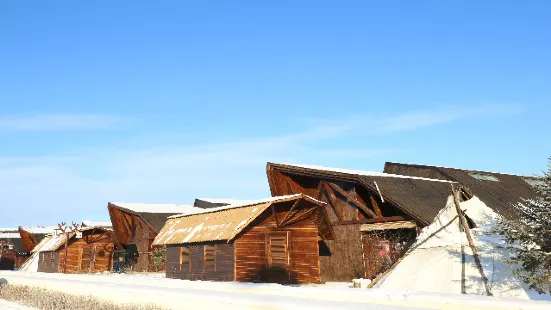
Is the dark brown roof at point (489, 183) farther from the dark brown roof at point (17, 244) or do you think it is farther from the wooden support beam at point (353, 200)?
the dark brown roof at point (17, 244)

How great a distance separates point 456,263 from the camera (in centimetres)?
1700

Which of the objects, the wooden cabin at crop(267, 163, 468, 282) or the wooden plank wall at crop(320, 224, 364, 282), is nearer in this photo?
the wooden cabin at crop(267, 163, 468, 282)

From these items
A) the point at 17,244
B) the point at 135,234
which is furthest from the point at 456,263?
the point at 17,244

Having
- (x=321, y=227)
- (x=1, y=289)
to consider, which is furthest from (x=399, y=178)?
(x=1, y=289)

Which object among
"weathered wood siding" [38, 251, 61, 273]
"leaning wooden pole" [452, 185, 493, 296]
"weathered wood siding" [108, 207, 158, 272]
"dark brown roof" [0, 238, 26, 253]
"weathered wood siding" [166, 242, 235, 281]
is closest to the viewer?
"leaning wooden pole" [452, 185, 493, 296]

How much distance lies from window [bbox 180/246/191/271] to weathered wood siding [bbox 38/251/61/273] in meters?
20.9

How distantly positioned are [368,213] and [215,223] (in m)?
8.20

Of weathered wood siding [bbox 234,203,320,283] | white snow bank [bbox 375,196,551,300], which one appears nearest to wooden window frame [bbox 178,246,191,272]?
weathered wood siding [bbox 234,203,320,283]

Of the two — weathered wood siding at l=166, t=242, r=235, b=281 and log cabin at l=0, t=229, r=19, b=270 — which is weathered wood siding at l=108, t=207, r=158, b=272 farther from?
log cabin at l=0, t=229, r=19, b=270

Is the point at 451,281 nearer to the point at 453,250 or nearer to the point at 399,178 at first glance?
the point at 453,250

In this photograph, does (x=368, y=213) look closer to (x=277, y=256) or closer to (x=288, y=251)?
(x=288, y=251)

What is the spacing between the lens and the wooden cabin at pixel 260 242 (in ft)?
82.8

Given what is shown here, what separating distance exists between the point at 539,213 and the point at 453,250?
4.93m

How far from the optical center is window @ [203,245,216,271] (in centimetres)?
2653
